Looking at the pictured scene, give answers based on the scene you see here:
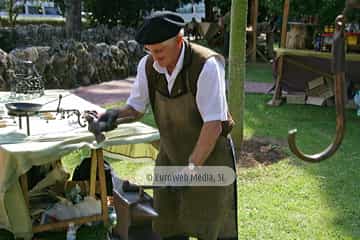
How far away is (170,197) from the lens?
8.13 ft

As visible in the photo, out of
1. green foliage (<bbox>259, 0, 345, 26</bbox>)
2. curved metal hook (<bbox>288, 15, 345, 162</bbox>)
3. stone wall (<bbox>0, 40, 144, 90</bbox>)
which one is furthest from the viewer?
green foliage (<bbox>259, 0, 345, 26</bbox>)

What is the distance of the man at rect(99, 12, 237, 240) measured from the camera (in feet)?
7.02

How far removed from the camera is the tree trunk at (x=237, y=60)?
4.59 meters

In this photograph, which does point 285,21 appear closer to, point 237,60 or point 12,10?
point 237,60

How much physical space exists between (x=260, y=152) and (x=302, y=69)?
2.83 meters

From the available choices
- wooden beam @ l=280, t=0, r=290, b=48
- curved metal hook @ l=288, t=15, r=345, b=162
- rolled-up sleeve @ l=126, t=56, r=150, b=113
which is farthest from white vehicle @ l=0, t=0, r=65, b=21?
curved metal hook @ l=288, t=15, r=345, b=162

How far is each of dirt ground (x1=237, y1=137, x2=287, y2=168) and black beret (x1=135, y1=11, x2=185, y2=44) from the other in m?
2.87

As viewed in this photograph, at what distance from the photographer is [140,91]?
7.88 feet

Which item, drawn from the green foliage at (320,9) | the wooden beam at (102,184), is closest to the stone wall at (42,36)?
the green foliage at (320,9)

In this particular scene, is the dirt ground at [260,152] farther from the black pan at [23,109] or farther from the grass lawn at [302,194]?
the black pan at [23,109]

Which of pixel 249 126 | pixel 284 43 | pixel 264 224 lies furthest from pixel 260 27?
pixel 264 224

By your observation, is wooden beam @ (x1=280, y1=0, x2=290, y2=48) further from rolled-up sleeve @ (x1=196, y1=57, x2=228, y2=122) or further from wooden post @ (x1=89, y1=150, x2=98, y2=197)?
rolled-up sleeve @ (x1=196, y1=57, x2=228, y2=122)

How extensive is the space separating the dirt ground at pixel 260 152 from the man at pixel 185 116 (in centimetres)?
232

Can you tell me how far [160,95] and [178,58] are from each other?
0.76ft
